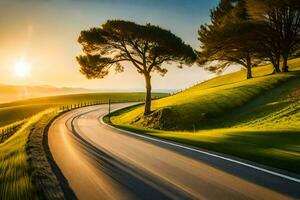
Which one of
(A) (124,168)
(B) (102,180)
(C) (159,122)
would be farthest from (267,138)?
(C) (159,122)

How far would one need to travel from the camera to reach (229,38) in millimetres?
52031

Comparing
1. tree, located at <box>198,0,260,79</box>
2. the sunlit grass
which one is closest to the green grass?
the sunlit grass

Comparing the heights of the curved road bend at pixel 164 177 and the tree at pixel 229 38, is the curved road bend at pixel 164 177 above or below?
→ below

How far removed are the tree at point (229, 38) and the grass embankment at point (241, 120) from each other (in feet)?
22.9

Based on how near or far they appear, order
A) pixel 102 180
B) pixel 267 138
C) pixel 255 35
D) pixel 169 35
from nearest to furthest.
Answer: pixel 102 180 → pixel 267 138 → pixel 169 35 → pixel 255 35

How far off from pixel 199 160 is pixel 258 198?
4840 mm

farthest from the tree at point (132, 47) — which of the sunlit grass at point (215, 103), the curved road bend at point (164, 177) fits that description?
the curved road bend at point (164, 177)

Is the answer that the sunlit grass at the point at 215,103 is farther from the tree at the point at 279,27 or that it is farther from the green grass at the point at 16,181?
the green grass at the point at 16,181

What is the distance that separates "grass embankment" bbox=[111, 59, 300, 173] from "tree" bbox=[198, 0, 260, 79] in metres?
6.99

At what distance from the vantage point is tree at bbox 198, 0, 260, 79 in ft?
171

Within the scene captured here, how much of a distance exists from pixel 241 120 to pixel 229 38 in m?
22.6

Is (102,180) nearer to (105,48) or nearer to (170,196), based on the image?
(170,196)

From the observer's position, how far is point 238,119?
33156mm

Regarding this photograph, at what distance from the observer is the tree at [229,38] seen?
171 feet
